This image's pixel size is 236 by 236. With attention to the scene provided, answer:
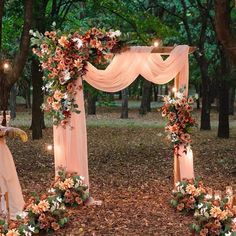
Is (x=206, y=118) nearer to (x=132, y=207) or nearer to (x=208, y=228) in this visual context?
(x=132, y=207)

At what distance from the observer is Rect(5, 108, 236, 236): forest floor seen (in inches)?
300

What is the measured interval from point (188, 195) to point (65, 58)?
3.13 m

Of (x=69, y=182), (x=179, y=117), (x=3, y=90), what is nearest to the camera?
(x=69, y=182)

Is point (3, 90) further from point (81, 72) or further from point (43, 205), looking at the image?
point (43, 205)

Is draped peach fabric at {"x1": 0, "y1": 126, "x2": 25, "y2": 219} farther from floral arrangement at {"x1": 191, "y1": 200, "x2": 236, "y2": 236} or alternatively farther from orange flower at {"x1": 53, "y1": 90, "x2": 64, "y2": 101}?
floral arrangement at {"x1": 191, "y1": 200, "x2": 236, "y2": 236}

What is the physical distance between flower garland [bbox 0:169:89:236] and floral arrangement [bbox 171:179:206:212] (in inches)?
61.8

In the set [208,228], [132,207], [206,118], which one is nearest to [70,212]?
[132,207]

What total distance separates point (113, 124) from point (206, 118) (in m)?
4.94

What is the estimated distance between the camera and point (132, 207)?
8.52m

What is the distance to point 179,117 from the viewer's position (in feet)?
30.3

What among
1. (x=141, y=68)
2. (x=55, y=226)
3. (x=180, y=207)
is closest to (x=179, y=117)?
(x=141, y=68)

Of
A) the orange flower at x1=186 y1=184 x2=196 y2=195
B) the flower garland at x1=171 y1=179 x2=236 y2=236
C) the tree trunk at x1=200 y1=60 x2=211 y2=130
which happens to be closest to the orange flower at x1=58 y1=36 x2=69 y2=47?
the orange flower at x1=186 y1=184 x2=196 y2=195

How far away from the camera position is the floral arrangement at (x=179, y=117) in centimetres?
919

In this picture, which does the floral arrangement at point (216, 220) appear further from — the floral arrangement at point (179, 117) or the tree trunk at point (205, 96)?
the tree trunk at point (205, 96)
